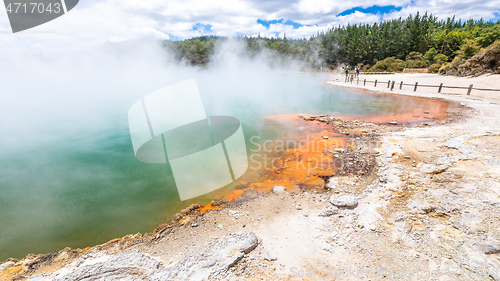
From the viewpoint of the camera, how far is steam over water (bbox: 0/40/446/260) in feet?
15.4

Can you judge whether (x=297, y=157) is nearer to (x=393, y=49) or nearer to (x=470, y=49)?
(x=470, y=49)

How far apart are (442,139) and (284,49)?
53061mm

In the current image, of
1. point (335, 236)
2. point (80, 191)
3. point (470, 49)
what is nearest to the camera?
point (335, 236)

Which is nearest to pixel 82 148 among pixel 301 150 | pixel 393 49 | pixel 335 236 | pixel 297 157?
pixel 297 157

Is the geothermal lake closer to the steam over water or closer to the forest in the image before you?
the steam over water

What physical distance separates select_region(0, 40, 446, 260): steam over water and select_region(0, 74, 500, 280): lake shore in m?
0.80

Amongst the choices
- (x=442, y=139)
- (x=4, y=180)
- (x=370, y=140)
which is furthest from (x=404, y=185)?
(x=4, y=180)

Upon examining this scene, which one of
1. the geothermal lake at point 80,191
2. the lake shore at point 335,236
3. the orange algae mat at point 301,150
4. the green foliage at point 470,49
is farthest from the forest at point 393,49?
the geothermal lake at point 80,191

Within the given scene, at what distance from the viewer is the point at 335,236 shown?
145 inches

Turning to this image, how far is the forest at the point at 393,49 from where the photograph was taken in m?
21.6

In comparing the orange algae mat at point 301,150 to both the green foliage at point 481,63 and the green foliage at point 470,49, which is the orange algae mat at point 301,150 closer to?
the green foliage at point 481,63

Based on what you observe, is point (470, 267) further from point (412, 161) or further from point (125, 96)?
point (125, 96)

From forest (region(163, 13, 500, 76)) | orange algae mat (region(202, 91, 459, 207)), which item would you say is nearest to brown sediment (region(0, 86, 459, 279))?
orange algae mat (region(202, 91, 459, 207))

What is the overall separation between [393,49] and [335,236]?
49257 millimetres
